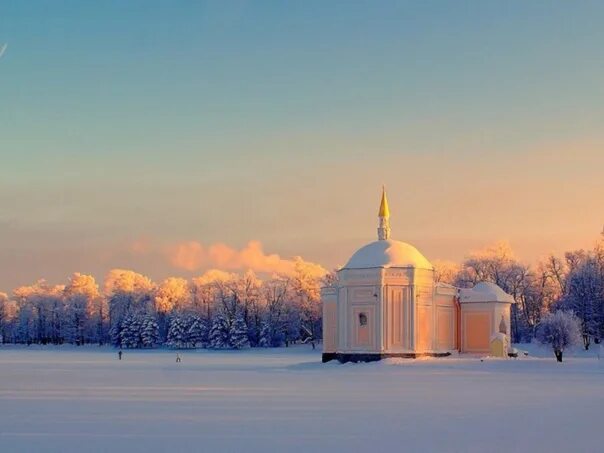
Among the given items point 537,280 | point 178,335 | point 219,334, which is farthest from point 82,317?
point 537,280

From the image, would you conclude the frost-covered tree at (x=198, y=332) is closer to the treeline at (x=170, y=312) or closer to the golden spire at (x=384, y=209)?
the treeline at (x=170, y=312)

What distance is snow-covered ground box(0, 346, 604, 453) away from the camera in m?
15.9

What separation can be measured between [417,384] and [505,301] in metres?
30.5

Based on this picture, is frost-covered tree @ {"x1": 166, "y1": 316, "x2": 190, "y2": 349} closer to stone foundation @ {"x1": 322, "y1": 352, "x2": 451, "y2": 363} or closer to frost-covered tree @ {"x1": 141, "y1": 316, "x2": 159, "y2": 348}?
frost-covered tree @ {"x1": 141, "y1": 316, "x2": 159, "y2": 348}

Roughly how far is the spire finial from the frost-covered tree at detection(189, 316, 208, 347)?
50.4 meters

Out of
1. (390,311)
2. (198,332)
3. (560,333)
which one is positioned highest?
(390,311)

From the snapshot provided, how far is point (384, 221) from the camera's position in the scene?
2489 inches

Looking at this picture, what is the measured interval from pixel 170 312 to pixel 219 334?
18.5 metres

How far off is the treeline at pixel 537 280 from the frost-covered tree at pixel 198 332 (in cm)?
3192

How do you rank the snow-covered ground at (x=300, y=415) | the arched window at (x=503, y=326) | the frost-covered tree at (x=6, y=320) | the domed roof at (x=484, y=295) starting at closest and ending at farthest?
the snow-covered ground at (x=300, y=415)
the domed roof at (x=484, y=295)
the arched window at (x=503, y=326)
the frost-covered tree at (x=6, y=320)

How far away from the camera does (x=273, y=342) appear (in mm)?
107438

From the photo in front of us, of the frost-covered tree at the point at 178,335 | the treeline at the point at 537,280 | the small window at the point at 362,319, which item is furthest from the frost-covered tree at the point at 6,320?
the small window at the point at 362,319

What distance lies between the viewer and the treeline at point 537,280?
82312mm

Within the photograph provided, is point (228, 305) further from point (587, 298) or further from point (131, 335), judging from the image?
point (587, 298)
